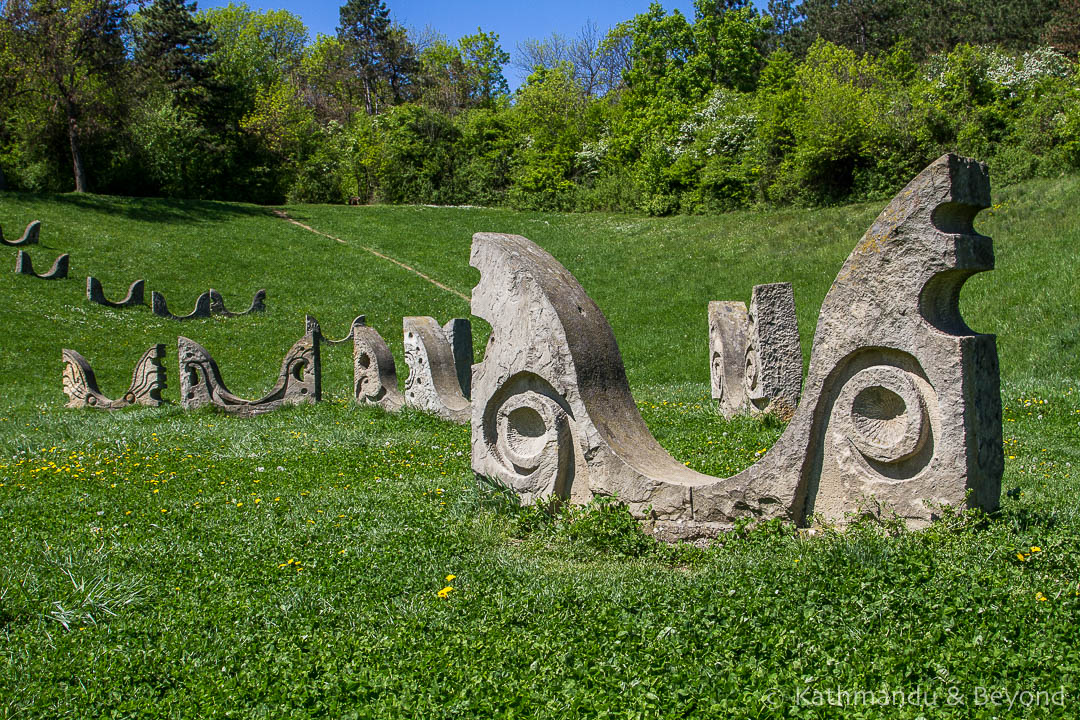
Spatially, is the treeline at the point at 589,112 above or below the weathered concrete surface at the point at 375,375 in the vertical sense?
above

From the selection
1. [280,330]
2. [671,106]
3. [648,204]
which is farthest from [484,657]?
[671,106]

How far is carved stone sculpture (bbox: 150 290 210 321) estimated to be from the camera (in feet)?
82.2

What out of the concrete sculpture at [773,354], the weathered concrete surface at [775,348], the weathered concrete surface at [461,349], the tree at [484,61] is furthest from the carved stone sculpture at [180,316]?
the tree at [484,61]

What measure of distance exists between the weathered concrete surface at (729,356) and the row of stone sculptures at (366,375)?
345 cm

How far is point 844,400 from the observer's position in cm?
452

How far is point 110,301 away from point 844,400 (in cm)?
2511

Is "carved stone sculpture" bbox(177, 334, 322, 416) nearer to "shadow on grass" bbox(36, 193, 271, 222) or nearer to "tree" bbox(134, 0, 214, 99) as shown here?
"shadow on grass" bbox(36, 193, 271, 222)

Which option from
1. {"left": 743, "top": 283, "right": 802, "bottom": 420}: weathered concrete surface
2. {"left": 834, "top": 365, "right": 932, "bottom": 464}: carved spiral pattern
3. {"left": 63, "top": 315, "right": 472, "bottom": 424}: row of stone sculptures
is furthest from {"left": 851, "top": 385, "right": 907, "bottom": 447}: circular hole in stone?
{"left": 63, "top": 315, "right": 472, "bottom": 424}: row of stone sculptures

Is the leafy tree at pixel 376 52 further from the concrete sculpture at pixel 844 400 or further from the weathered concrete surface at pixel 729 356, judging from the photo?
the concrete sculpture at pixel 844 400

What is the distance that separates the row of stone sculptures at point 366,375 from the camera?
12.2m

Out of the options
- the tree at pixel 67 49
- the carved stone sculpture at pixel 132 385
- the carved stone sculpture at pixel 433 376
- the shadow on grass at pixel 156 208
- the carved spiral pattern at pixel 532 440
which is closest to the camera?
the carved spiral pattern at pixel 532 440

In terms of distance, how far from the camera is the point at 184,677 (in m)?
3.65

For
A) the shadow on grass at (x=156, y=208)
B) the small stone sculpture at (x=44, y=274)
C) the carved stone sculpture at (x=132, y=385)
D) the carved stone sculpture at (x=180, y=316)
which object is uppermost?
the shadow on grass at (x=156, y=208)

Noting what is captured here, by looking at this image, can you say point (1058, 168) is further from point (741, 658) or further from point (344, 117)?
point (344, 117)
